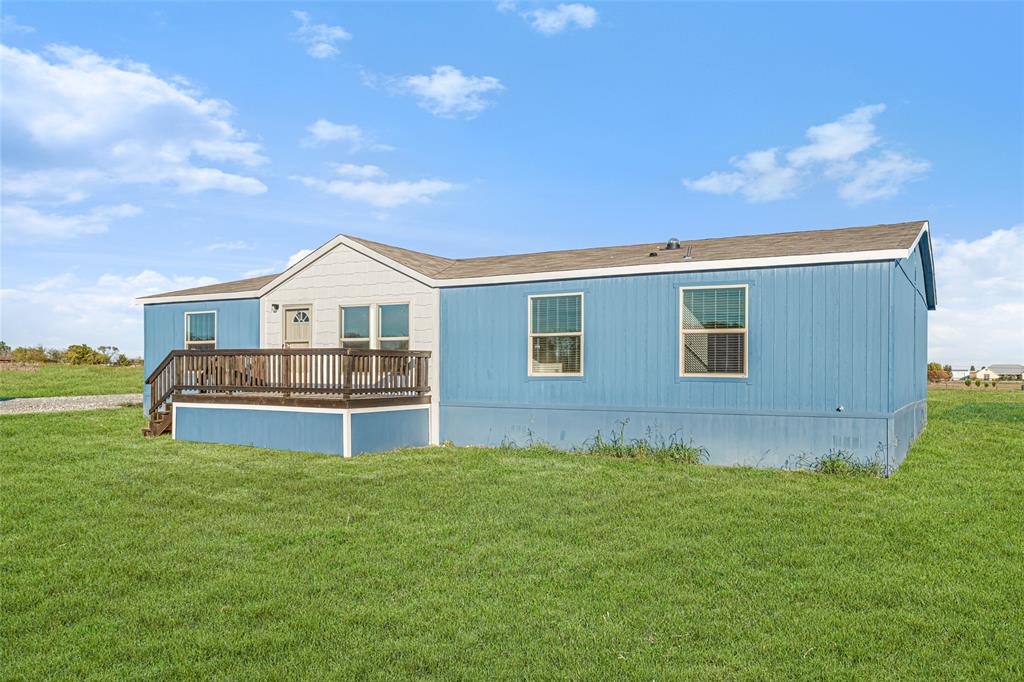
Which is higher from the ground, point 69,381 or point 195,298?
point 195,298

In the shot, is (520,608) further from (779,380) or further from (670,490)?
(779,380)

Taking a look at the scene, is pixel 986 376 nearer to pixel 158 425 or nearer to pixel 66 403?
pixel 158 425

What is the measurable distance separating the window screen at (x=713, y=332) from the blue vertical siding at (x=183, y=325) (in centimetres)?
940

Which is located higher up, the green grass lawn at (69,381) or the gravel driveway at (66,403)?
the green grass lawn at (69,381)

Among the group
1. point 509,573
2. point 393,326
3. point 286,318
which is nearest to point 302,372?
point 393,326

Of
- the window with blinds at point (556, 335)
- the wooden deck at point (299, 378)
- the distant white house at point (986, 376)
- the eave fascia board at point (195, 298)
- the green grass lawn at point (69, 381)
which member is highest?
the eave fascia board at point (195, 298)

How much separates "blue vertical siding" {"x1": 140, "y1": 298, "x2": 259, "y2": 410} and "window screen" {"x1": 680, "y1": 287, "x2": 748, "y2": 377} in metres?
9.40

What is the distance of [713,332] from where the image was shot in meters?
11.0

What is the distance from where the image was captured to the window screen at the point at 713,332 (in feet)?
35.6

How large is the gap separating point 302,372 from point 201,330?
18.7 ft

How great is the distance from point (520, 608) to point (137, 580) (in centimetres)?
296

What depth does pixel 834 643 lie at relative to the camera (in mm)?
4293

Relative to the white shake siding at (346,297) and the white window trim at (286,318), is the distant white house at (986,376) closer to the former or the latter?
the white shake siding at (346,297)

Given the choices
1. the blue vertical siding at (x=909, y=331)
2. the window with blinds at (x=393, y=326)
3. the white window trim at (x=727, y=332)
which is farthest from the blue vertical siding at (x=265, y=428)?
the blue vertical siding at (x=909, y=331)
